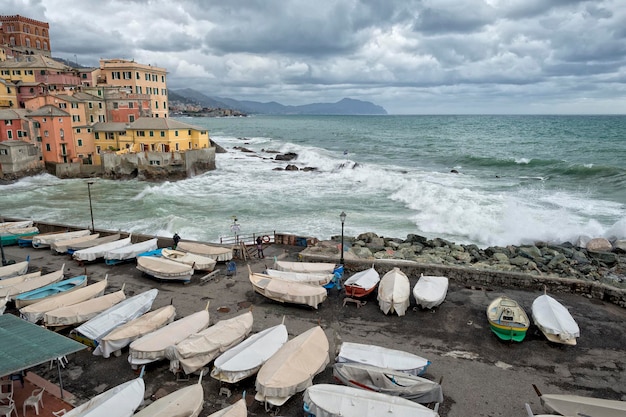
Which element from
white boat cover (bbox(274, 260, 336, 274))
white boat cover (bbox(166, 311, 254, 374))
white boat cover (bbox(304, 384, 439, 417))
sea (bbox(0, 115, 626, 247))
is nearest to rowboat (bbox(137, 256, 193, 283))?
white boat cover (bbox(274, 260, 336, 274))

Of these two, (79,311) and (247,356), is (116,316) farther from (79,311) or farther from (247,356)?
(247,356)

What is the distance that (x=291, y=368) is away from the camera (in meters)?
11.0

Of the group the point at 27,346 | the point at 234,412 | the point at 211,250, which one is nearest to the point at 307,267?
the point at 211,250

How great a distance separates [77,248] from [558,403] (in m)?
21.5

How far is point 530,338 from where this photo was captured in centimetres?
1383

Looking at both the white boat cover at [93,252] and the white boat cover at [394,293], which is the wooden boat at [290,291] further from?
the white boat cover at [93,252]

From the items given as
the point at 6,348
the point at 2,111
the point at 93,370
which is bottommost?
the point at 93,370

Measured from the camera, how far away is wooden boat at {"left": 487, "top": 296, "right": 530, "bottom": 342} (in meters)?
13.4

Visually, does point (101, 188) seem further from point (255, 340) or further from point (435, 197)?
point (255, 340)

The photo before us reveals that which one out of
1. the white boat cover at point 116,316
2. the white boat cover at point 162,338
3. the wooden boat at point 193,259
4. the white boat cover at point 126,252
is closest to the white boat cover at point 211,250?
the wooden boat at point 193,259

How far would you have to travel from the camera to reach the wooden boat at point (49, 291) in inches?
626

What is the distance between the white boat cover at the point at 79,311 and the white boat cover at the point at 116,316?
450 millimetres

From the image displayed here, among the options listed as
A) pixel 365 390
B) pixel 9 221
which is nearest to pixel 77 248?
pixel 9 221

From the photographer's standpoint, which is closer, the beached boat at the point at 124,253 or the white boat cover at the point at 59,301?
the white boat cover at the point at 59,301
